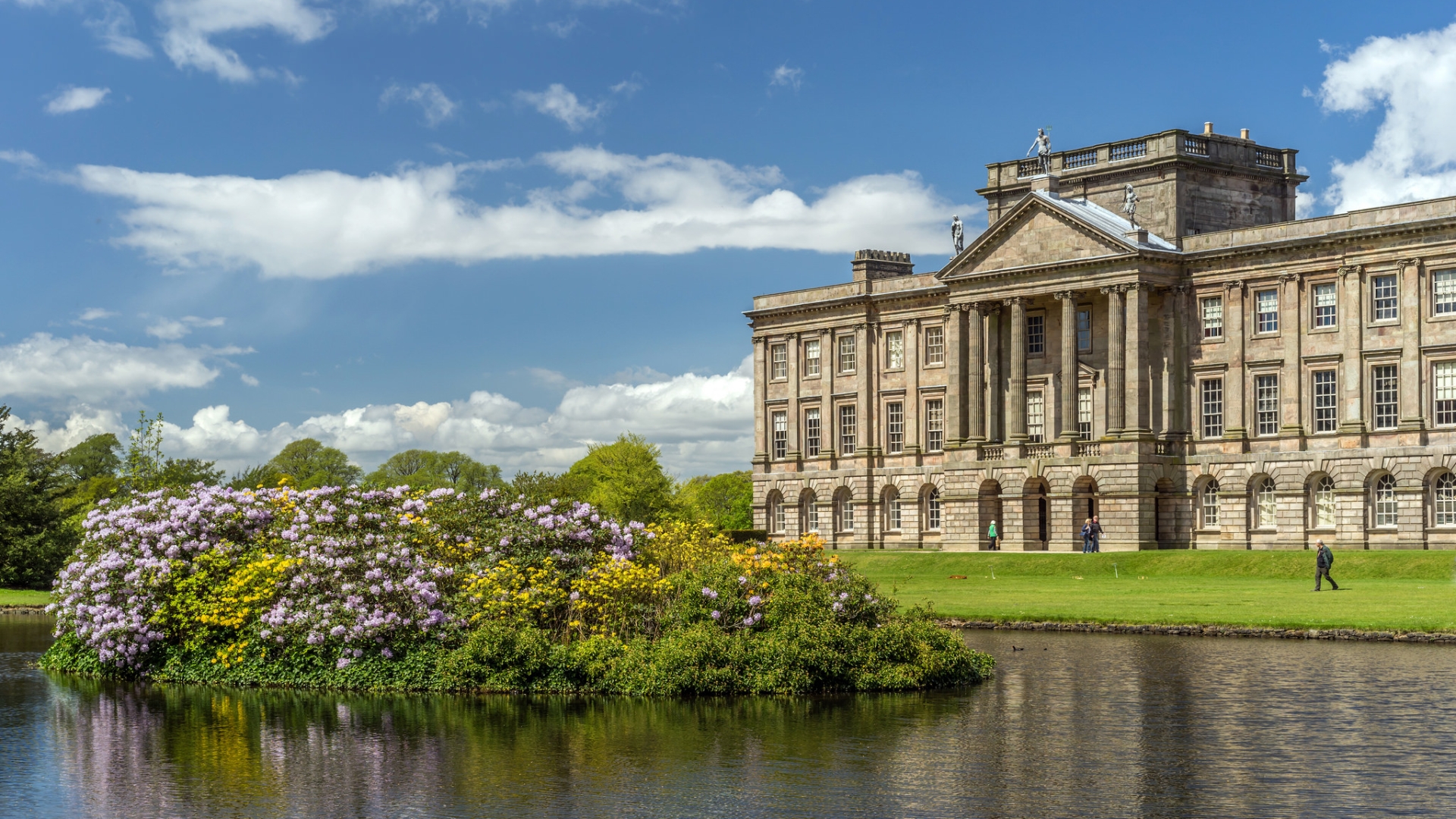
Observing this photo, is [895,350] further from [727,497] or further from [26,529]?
[727,497]

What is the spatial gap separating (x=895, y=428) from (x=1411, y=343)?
28.0 meters

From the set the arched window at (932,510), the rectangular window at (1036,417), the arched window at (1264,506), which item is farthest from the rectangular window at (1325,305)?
the arched window at (932,510)

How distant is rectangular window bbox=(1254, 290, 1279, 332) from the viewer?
7044 cm

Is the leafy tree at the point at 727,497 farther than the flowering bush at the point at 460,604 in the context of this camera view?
Yes

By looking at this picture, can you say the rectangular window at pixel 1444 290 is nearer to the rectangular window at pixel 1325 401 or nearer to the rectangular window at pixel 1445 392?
the rectangular window at pixel 1445 392

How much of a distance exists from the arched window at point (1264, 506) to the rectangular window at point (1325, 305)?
276 inches

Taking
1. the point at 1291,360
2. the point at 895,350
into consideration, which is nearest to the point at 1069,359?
the point at 1291,360

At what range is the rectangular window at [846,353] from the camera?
8819 centimetres

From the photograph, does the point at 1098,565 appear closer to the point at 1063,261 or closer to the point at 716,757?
the point at 1063,261

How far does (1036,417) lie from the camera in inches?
3098

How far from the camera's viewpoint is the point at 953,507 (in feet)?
260

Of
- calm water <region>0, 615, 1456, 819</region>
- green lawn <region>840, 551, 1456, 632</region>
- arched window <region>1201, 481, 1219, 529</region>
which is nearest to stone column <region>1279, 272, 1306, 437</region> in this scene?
arched window <region>1201, 481, 1219, 529</region>

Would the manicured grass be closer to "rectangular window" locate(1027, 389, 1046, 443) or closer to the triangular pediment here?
the triangular pediment

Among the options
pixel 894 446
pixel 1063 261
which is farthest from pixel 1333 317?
pixel 894 446
